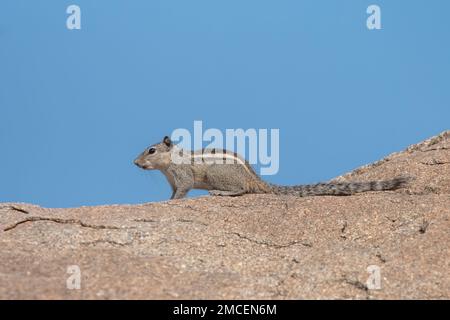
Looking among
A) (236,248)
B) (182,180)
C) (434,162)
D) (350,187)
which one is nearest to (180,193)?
(182,180)

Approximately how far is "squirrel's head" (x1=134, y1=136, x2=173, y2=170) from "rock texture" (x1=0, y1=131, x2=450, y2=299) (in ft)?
5.16

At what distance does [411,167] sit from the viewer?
1050 cm

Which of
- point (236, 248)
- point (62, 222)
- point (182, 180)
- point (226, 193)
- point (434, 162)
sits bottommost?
point (236, 248)

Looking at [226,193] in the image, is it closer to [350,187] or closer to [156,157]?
[156,157]

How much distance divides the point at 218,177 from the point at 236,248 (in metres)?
2.79

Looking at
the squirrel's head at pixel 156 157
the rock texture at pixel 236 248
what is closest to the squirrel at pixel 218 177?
the squirrel's head at pixel 156 157

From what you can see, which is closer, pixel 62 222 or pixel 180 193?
pixel 62 222

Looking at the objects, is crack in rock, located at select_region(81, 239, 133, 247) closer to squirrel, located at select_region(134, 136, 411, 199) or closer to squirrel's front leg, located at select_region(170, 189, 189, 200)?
squirrel, located at select_region(134, 136, 411, 199)

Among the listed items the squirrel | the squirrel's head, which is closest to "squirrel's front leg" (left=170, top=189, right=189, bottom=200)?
the squirrel

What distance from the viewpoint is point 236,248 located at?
285 inches

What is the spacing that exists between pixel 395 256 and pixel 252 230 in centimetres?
165

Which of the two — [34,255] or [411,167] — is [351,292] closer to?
[34,255]
